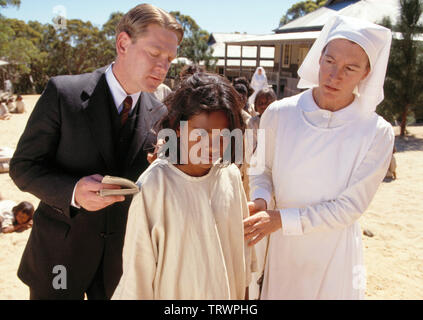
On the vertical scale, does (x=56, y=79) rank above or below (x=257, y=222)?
above

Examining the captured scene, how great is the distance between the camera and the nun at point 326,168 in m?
2.03

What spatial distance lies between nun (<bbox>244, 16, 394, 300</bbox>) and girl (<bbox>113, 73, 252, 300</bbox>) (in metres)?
0.26

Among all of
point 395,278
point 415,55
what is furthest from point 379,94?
point 415,55

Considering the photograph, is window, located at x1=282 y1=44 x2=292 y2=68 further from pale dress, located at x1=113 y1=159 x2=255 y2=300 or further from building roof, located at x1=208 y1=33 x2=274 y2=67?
pale dress, located at x1=113 y1=159 x2=255 y2=300

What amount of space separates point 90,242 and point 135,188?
71 centimetres

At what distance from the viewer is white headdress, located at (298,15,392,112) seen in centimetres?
198

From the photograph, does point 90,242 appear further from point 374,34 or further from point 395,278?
point 395,278

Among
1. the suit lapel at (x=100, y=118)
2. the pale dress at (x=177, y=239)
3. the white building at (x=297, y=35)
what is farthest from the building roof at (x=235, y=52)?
the pale dress at (x=177, y=239)

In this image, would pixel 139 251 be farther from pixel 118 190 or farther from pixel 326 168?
pixel 326 168

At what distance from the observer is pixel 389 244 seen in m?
5.46

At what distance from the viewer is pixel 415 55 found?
43.0 ft

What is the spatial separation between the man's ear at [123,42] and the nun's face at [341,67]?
1091 millimetres

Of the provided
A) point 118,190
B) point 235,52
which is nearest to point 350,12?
point 235,52
